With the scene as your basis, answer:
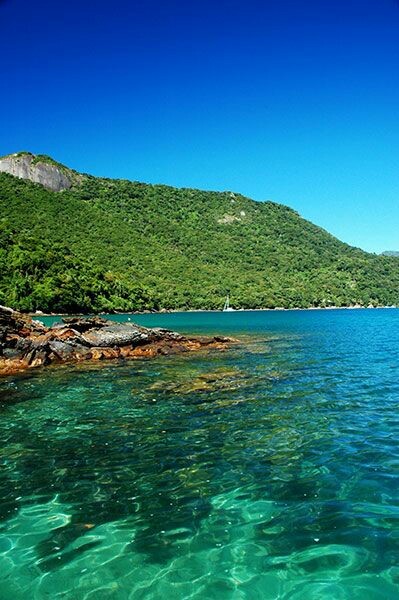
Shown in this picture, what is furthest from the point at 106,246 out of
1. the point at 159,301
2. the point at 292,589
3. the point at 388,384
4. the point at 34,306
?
the point at 292,589

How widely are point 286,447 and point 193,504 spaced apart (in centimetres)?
389

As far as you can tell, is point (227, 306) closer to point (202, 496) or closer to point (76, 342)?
point (76, 342)

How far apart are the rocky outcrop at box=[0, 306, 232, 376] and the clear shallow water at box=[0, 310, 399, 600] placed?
11747 millimetres

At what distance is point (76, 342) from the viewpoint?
108ft

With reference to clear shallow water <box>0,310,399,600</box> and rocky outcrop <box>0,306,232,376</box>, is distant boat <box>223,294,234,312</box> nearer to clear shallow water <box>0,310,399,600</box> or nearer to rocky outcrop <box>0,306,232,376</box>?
rocky outcrop <box>0,306,232,376</box>

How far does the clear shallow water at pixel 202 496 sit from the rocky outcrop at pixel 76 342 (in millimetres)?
11747

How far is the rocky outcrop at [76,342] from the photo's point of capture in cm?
2869

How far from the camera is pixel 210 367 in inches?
1032

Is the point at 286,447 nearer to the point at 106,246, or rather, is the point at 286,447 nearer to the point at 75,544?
the point at 75,544

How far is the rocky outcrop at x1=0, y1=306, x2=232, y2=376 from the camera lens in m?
28.7

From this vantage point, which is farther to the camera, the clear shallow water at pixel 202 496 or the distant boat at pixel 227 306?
the distant boat at pixel 227 306

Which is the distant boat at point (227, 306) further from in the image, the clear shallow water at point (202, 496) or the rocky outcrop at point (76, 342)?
the clear shallow water at point (202, 496)

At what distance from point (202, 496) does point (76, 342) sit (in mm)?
26228

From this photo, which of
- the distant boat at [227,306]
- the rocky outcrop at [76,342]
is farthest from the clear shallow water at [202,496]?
the distant boat at [227,306]
